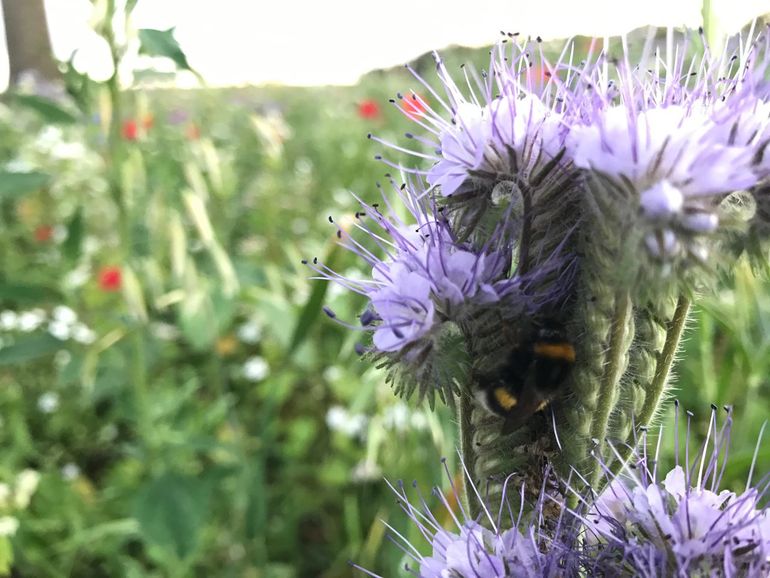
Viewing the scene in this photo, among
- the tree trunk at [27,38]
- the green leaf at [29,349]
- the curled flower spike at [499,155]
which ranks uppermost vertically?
the tree trunk at [27,38]

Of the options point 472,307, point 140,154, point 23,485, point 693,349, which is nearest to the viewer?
point 472,307

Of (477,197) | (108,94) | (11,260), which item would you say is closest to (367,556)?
(108,94)

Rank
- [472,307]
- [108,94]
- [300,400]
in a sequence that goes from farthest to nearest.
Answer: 1. [300,400]
2. [108,94]
3. [472,307]

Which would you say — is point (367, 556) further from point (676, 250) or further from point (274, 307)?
point (676, 250)

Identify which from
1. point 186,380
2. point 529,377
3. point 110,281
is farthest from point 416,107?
point 186,380

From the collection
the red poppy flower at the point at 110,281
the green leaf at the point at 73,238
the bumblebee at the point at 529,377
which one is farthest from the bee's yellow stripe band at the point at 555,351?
the red poppy flower at the point at 110,281

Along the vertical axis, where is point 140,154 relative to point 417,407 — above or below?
above

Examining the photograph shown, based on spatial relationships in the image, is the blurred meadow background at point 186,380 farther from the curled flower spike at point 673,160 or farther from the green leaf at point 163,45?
the curled flower spike at point 673,160

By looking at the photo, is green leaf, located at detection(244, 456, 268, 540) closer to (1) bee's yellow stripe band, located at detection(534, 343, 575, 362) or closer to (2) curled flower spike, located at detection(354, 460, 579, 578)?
(2) curled flower spike, located at detection(354, 460, 579, 578)

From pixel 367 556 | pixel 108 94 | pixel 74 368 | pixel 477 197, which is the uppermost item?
pixel 108 94
